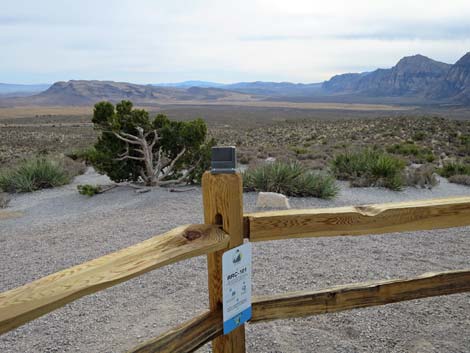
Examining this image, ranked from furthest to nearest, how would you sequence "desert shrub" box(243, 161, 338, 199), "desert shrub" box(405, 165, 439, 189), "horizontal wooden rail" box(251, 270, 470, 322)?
"desert shrub" box(405, 165, 439, 189) < "desert shrub" box(243, 161, 338, 199) < "horizontal wooden rail" box(251, 270, 470, 322)

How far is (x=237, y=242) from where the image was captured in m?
2.12

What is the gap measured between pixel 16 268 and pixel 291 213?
15.1ft

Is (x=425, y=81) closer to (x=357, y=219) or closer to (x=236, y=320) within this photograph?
(x=357, y=219)

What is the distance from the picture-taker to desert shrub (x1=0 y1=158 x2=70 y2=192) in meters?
10.8

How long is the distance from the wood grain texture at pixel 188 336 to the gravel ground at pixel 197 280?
147cm

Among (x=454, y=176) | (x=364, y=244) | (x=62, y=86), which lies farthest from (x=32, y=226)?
(x=62, y=86)

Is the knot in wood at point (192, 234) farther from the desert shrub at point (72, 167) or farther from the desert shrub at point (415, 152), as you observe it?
the desert shrub at point (415, 152)

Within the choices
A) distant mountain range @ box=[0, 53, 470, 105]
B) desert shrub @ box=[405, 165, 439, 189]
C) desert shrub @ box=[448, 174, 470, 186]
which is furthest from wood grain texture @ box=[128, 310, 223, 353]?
distant mountain range @ box=[0, 53, 470, 105]

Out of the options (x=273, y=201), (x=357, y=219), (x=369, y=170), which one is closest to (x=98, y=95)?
(x=369, y=170)

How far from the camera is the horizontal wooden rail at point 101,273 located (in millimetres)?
1487

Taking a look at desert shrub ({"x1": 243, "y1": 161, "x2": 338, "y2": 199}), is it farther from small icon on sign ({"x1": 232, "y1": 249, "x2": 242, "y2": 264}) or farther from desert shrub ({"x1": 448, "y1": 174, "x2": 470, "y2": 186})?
small icon on sign ({"x1": 232, "y1": 249, "x2": 242, "y2": 264})

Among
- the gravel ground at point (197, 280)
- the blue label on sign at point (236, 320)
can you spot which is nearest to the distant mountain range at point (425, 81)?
the gravel ground at point (197, 280)

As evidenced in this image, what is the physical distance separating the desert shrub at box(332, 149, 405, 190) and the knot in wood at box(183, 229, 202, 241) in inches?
382

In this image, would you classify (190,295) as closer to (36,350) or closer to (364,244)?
(36,350)
